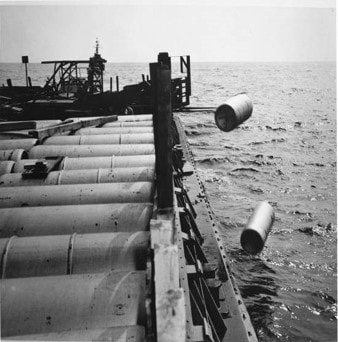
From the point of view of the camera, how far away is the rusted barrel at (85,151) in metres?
9.21

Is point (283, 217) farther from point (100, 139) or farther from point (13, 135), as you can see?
point (13, 135)

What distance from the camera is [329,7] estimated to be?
20.5ft

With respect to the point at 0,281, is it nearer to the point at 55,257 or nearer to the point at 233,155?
the point at 55,257

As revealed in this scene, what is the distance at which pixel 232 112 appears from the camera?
19.9ft

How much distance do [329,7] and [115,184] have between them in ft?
17.6

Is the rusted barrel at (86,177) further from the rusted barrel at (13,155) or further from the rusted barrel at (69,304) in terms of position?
the rusted barrel at (69,304)

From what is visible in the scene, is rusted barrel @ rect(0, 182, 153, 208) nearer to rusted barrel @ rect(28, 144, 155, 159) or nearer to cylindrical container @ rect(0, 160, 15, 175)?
cylindrical container @ rect(0, 160, 15, 175)

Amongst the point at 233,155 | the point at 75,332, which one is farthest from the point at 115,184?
the point at 233,155

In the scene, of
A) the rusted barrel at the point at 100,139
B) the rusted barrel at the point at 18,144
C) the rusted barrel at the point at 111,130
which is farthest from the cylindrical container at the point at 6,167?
the rusted barrel at the point at 111,130

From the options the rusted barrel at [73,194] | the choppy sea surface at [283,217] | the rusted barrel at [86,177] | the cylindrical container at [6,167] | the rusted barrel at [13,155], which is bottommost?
the choppy sea surface at [283,217]

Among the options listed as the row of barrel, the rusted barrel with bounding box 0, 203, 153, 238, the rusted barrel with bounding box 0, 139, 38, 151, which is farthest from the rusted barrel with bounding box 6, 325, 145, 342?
the rusted barrel with bounding box 0, 139, 38, 151

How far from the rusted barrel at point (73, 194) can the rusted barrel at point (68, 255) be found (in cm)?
143

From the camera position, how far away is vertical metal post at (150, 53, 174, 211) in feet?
17.2

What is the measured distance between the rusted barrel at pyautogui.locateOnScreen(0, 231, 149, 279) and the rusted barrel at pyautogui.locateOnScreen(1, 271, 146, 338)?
43cm
